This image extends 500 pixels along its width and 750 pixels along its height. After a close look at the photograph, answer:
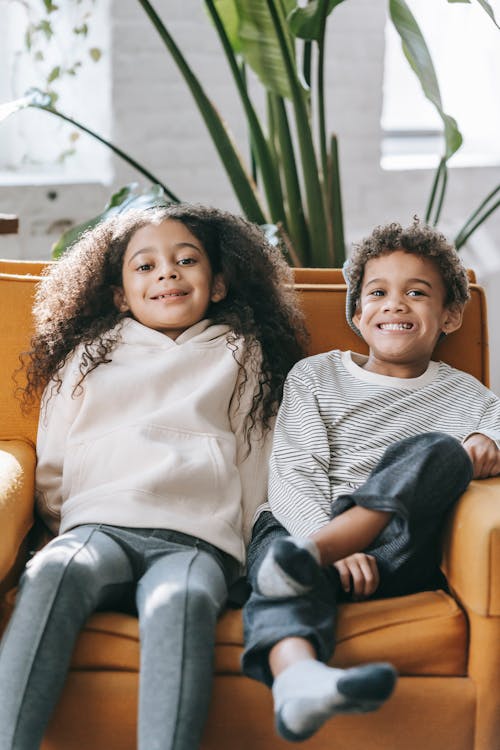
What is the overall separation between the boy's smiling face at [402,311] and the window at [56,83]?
1.76 metres

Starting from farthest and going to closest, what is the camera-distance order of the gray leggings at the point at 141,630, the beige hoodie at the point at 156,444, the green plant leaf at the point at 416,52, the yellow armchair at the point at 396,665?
the green plant leaf at the point at 416,52 < the beige hoodie at the point at 156,444 < the yellow armchair at the point at 396,665 < the gray leggings at the point at 141,630

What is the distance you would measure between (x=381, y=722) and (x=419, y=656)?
0.11 meters

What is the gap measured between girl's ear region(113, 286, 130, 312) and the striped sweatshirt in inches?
13.9

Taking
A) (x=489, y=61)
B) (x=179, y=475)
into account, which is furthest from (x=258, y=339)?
(x=489, y=61)

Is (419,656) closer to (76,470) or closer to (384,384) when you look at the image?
(384,384)

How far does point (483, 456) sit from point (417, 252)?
1.37 feet

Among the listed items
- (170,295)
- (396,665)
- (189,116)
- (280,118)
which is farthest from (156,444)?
(189,116)

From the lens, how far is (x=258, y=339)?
6.03ft

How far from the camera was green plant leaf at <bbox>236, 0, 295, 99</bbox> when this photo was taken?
234cm

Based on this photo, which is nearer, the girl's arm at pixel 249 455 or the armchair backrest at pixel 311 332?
the girl's arm at pixel 249 455

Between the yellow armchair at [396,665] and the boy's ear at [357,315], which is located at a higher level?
the boy's ear at [357,315]

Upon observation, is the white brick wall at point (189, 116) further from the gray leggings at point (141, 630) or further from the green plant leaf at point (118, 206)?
the gray leggings at point (141, 630)

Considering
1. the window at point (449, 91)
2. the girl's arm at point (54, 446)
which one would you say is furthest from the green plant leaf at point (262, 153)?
the window at point (449, 91)

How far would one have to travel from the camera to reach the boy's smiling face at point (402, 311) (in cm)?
174
